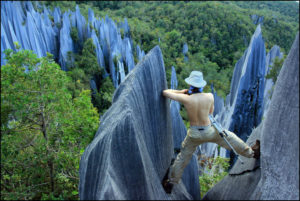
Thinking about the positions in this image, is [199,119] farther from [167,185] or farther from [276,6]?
[276,6]

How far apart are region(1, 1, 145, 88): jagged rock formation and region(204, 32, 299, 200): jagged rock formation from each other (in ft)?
48.6

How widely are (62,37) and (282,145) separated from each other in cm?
1885

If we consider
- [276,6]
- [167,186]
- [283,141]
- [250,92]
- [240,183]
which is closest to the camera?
[283,141]

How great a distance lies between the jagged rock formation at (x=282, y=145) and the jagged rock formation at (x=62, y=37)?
1482 centimetres

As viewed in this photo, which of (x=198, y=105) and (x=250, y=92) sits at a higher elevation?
(x=198, y=105)

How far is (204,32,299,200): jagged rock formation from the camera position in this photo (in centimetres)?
184

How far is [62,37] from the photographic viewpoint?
1791 centimetres

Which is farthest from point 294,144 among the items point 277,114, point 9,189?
point 9,189

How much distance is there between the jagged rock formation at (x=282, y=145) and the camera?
1.84 m

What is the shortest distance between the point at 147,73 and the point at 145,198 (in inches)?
55.9

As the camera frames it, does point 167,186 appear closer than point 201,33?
Yes

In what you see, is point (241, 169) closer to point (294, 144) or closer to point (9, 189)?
point (294, 144)

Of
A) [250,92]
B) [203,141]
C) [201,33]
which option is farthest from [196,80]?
[201,33]

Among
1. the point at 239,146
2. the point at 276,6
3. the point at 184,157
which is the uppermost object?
the point at 276,6
